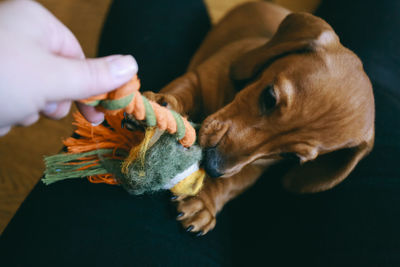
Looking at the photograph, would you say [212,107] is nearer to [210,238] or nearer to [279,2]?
[210,238]

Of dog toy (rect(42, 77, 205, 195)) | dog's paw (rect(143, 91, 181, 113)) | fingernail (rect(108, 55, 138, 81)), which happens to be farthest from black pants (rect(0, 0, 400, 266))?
fingernail (rect(108, 55, 138, 81))

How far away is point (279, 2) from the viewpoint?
10.2 ft

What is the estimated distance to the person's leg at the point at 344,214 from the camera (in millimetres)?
1062

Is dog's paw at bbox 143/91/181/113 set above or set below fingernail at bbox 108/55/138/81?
below

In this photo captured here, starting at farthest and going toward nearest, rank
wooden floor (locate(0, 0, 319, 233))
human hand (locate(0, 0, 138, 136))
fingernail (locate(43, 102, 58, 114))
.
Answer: wooden floor (locate(0, 0, 319, 233)) → fingernail (locate(43, 102, 58, 114)) → human hand (locate(0, 0, 138, 136))

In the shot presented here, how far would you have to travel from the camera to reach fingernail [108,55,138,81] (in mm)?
634

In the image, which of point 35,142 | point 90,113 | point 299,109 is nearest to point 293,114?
point 299,109

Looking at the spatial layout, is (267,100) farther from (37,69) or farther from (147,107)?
(37,69)

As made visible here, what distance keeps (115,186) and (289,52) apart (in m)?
0.96

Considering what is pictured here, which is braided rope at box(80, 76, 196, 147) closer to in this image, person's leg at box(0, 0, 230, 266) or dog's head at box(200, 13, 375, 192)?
dog's head at box(200, 13, 375, 192)

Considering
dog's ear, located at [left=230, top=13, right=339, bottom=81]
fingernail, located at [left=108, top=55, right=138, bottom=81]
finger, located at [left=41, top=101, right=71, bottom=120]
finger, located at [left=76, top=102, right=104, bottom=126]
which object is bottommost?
dog's ear, located at [left=230, top=13, right=339, bottom=81]

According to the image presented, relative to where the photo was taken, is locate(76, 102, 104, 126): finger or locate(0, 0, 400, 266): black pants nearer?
locate(76, 102, 104, 126): finger

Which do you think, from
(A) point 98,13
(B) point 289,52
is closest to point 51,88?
(B) point 289,52

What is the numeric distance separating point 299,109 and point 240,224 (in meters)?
0.70
